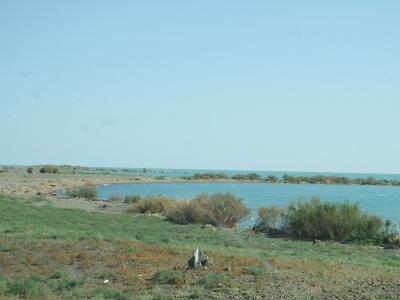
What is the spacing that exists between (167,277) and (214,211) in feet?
90.8

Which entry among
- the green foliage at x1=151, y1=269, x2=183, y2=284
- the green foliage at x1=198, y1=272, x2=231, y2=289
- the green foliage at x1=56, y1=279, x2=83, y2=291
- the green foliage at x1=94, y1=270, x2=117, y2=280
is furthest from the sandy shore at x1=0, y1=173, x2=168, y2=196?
the green foliage at x1=198, y1=272, x2=231, y2=289

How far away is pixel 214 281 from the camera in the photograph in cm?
1473

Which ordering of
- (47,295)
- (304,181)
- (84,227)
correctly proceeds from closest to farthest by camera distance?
(47,295)
(84,227)
(304,181)

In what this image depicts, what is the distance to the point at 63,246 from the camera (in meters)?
21.4

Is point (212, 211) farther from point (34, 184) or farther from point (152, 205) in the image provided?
point (34, 184)

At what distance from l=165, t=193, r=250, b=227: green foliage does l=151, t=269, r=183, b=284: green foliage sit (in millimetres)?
26808

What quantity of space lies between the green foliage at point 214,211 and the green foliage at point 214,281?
27159 millimetres

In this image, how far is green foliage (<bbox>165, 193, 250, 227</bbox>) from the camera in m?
A: 42.6

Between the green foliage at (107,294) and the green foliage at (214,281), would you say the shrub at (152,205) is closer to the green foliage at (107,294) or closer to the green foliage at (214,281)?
the green foliage at (214,281)

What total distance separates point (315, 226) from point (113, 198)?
36.4 meters

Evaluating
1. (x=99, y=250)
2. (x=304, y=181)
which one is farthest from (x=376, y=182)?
(x=99, y=250)

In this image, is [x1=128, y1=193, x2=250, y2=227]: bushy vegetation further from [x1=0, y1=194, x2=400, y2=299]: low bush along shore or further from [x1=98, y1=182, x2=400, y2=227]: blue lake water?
[x1=0, y1=194, x2=400, y2=299]: low bush along shore

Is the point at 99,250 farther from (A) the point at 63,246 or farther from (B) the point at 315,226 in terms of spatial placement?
(B) the point at 315,226

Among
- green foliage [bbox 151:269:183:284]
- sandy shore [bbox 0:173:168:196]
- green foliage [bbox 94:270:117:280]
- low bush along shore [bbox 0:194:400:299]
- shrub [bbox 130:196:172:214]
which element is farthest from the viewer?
sandy shore [bbox 0:173:168:196]
